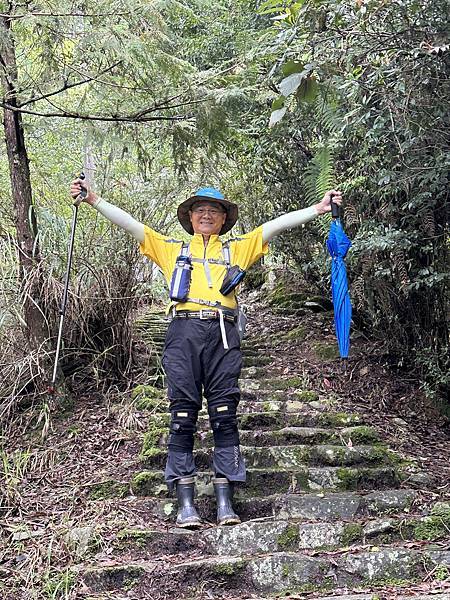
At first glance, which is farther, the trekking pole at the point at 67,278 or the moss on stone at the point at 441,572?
the trekking pole at the point at 67,278

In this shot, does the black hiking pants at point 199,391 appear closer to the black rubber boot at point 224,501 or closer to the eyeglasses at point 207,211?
the black rubber boot at point 224,501

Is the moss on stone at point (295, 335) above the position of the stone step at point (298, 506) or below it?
above

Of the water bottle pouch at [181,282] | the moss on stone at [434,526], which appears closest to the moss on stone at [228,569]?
the moss on stone at [434,526]

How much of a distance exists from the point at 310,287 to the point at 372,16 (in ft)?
14.7

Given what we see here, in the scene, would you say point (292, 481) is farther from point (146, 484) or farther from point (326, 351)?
point (326, 351)

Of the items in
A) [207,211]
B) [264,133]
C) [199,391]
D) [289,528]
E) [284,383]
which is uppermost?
[264,133]

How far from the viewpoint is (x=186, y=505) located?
12.4 feet

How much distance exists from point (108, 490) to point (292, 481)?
3.94 ft

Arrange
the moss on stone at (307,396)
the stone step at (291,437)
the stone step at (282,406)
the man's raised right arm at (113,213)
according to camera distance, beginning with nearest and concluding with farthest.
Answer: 1. the man's raised right arm at (113,213)
2. the stone step at (291,437)
3. the stone step at (282,406)
4. the moss on stone at (307,396)

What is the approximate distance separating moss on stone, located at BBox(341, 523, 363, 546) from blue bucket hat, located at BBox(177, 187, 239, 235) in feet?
6.68

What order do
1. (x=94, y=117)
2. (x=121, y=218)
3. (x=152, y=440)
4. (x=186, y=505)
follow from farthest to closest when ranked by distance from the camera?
(x=94, y=117) → (x=152, y=440) → (x=121, y=218) → (x=186, y=505)

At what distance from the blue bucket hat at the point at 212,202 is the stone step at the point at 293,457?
5.06 ft

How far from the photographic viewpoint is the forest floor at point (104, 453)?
3.54 metres

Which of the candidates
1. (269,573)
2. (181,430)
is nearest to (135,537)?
(181,430)
